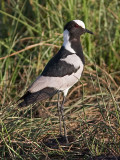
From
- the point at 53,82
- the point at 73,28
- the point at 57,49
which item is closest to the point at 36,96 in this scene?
the point at 53,82

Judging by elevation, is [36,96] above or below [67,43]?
below

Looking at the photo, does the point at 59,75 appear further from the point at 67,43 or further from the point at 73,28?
the point at 73,28

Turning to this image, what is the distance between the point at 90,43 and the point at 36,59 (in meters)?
0.80

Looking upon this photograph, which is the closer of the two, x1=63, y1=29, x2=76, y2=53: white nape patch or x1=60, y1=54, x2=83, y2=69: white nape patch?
x1=60, y1=54, x2=83, y2=69: white nape patch

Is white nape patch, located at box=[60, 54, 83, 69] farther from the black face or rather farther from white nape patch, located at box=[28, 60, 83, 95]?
the black face

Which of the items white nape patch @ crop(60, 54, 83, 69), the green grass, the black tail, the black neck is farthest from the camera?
the green grass

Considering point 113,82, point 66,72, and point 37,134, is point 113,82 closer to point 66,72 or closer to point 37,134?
point 66,72

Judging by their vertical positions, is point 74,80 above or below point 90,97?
above

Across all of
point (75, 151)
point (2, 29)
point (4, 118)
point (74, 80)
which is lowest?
point (75, 151)

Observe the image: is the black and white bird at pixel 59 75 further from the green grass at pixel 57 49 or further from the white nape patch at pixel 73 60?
the green grass at pixel 57 49

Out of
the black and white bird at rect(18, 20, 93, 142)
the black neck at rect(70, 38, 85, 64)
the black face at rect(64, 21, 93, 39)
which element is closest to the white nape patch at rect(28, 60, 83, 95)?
the black and white bird at rect(18, 20, 93, 142)

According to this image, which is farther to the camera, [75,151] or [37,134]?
[37,134]

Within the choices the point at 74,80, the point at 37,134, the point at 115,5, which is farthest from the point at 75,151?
the point at 115,5

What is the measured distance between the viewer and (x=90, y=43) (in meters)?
4.54
